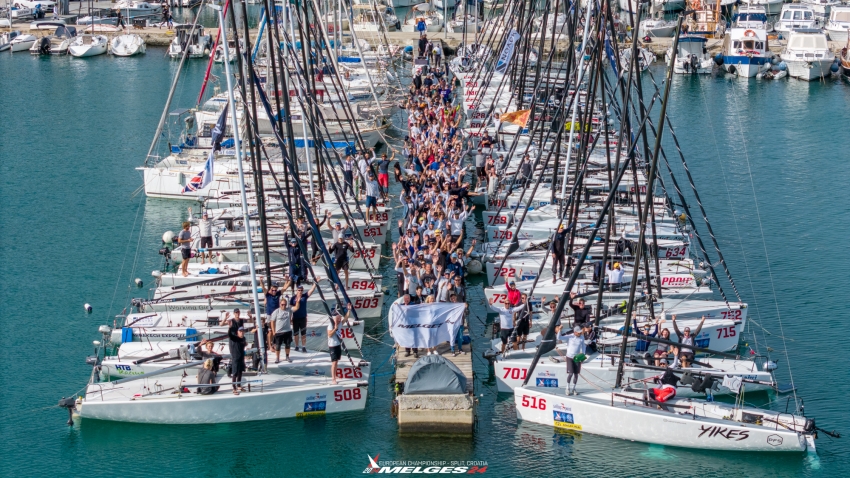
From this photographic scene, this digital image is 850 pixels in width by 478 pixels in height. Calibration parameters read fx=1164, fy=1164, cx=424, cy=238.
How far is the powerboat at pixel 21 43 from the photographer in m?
93.5

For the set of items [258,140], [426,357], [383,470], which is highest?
[258,140]

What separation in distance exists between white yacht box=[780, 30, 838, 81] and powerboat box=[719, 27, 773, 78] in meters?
1.64

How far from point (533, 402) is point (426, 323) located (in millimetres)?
3678

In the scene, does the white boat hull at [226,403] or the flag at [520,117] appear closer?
the white boat hull at [226,403]

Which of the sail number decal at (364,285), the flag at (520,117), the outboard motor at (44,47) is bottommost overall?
the sail number decal at (364,285)

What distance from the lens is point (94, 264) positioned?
140ft

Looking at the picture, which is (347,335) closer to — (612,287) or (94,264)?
(612,287)

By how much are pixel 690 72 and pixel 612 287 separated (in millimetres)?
54010

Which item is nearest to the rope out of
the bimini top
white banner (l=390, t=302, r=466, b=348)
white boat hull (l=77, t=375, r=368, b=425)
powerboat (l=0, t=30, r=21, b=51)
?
white banner (l=390, t=302, r=466, b=348)

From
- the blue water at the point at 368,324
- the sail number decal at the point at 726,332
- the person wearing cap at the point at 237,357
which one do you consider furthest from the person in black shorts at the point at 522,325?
the person wearing cap at the point at 237,357

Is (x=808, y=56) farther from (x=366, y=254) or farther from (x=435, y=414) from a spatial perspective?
(x=435, y=414)

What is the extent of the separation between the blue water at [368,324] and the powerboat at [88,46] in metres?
10.9

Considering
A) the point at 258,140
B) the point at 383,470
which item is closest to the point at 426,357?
the point at 383,470

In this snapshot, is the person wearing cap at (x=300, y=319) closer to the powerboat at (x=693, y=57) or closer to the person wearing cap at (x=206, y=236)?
the person wearing cap at (x=206, y=236)
